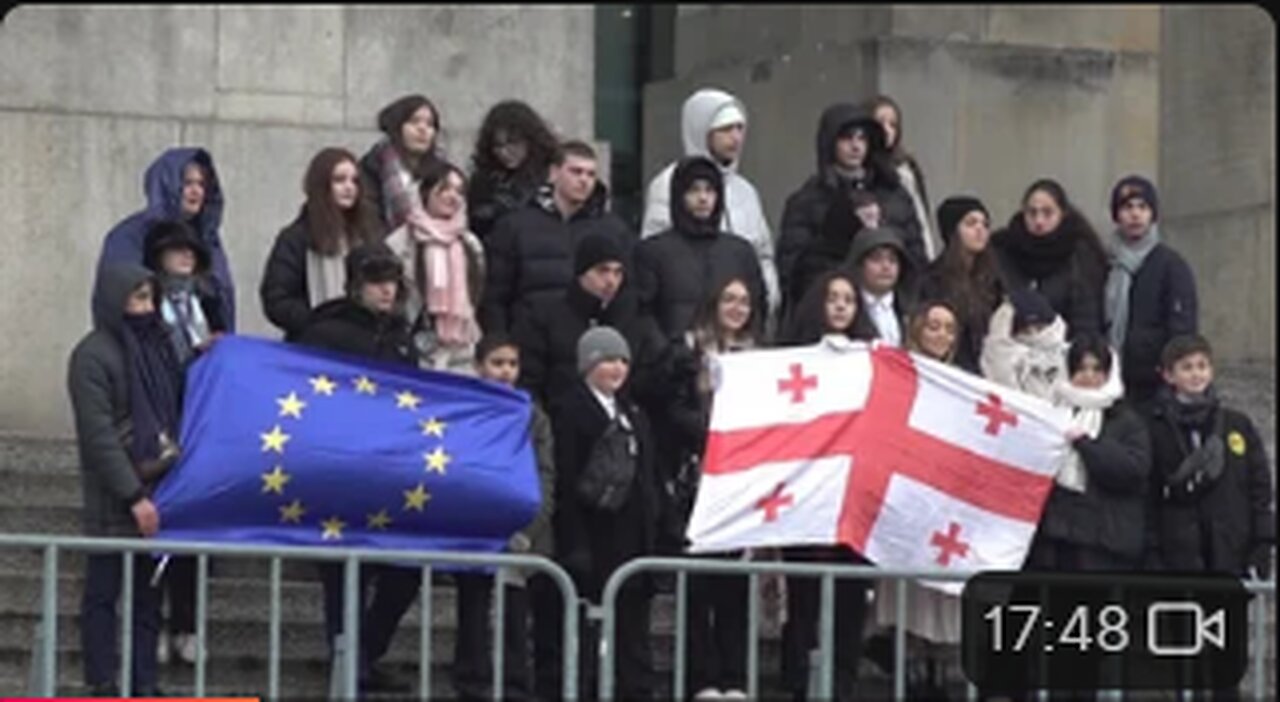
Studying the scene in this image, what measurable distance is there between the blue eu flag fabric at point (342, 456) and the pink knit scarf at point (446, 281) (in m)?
0.63

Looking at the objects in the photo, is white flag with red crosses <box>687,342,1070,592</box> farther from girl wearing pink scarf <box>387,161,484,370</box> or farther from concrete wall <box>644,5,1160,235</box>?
concrete wall <box>644,5,1160,235</box>

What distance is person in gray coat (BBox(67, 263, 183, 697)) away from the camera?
1561 centimetres

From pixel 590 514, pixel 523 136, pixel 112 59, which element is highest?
pixel 112 59

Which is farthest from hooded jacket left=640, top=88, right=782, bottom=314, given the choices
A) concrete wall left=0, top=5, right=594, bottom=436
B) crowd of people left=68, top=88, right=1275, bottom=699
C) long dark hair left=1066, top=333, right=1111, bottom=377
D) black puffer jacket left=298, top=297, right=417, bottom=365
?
concrete wall left=0, top=5, right=594, bottom=436

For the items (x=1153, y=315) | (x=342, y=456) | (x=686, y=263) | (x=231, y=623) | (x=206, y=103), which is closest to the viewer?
(x=342, y=456)

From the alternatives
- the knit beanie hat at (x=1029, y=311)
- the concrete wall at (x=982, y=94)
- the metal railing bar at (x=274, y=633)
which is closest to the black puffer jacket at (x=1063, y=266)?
the knit beanie hat at (x=1029, y=311)

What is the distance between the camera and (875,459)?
16781mm

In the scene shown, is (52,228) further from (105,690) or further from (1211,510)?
(1211,510)

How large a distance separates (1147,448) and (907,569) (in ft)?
6.07

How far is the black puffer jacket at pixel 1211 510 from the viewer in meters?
17.5

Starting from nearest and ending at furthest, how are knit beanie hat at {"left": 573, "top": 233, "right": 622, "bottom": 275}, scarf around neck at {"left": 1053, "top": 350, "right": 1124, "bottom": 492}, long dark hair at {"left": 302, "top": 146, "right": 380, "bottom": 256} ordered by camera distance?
knit beanie hat at {"left": 573, "top": 233, "right": 622, "bottom": 275}, long dark hair at {"left": 302, "top": 146, "right": 380, "bottom": 256}, scarf around neck at {"left": 1053, "top": 350, "right": 1124, "bottom": 492}

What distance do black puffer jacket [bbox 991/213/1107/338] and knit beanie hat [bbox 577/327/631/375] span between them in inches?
95.3
